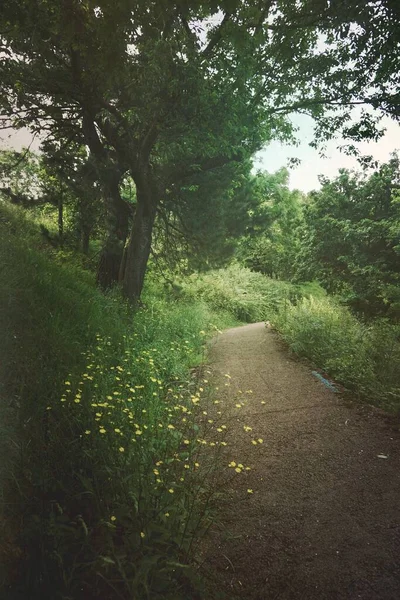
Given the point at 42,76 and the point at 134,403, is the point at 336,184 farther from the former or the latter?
the point at 134,403

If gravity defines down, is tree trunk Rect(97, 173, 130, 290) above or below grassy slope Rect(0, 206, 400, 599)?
above

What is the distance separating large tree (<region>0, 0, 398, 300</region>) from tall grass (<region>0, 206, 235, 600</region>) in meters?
3.12

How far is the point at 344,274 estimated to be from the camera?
13.8 metres

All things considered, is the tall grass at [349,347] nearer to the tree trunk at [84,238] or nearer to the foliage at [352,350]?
the foliage at [352,350]

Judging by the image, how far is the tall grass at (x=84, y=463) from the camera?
6.82 feet

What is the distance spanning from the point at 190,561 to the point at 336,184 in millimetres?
16260

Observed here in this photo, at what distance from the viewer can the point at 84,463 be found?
2.78 meters

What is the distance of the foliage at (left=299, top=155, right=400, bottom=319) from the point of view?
11.6 metres

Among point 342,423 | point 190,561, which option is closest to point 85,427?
point 190,561

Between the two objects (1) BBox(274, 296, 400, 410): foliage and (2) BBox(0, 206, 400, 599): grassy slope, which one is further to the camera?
(1) BBox(274, 296, 400, 410): foliage

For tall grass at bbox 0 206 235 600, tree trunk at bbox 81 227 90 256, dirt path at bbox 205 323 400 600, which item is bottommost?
dirt path at bbox 205 323 400 600

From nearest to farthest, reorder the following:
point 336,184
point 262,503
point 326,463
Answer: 1. point 262,503
2. point 326,463
3. point 336,184

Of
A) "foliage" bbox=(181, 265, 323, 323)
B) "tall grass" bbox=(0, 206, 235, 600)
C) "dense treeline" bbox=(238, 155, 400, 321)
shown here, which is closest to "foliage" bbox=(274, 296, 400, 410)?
"tall grass" bbox=(0, 206, 235, 600)

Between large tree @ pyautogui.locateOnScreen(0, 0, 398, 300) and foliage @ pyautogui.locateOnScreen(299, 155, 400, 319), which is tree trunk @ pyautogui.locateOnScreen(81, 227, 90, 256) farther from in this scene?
foliage @ pyautogui.locateOnScreen(299, 155, 400, 319)
